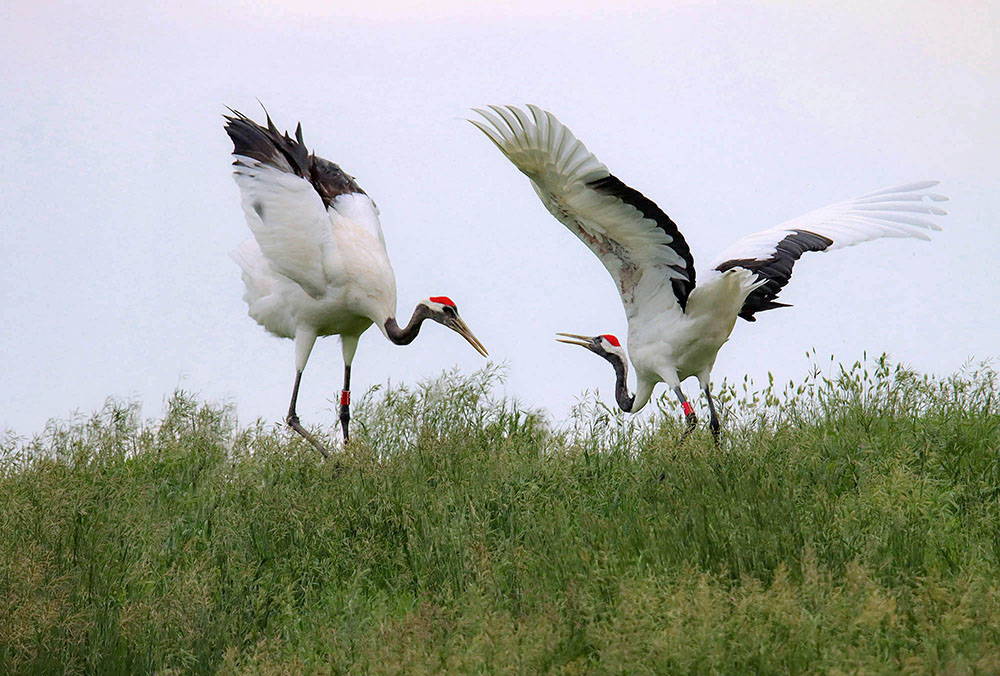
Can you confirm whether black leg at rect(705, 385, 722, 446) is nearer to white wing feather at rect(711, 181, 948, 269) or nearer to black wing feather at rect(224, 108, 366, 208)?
white wing feather at rect(711, 181, 948, 269)

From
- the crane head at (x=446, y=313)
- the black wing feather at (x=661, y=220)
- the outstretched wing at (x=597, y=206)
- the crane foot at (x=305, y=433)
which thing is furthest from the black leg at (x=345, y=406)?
the black wing feather at (x=661, y=220)

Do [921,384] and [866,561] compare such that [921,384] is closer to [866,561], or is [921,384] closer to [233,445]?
[866,561]

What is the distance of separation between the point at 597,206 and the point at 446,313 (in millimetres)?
2507

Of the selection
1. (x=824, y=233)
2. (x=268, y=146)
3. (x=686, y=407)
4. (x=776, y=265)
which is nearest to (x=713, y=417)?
(x=686, y=407)

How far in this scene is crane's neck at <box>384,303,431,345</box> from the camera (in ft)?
29.8

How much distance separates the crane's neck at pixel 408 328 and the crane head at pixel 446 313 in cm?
4

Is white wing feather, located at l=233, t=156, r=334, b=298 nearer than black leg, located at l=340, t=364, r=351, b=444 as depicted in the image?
Yes

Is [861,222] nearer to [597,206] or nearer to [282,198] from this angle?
[597,206]

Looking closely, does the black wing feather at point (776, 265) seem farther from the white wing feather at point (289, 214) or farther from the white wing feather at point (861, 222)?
the white wing feather at point (289, 214)

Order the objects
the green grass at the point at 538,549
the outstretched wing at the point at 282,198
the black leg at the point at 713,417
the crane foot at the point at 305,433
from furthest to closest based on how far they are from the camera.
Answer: the outstretched wing at the point at 282,198, the crane foot at the point at 305,433, the black leg at the point at 713,417, the green grass at the point at 538,549

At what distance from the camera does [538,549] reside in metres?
5.51

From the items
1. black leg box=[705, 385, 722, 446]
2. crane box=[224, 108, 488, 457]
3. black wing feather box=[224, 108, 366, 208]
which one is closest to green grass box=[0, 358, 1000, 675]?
black leg box=[705, 385, 722, 446]

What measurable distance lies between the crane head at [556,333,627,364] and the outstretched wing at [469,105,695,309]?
42.7 inches

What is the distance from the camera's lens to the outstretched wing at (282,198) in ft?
28.7
